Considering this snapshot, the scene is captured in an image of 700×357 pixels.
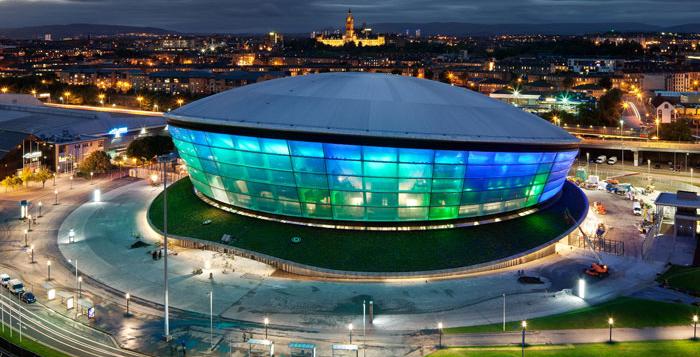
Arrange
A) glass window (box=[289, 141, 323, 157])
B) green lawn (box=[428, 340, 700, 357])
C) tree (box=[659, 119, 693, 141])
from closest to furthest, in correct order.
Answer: green lawn (box=[428, 340, 700, 357]), glass window (box=[289, 141, 323, 157]), tree (box=[659, 119, 693, 141])

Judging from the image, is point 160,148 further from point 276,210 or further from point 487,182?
point 487,182

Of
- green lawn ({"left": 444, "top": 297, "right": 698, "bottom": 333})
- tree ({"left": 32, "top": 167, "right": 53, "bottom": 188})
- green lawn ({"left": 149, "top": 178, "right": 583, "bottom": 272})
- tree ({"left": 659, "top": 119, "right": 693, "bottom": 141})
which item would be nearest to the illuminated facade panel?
green lawn ({"left": 149, "top": 178, "right": 583, "bottom": 272})

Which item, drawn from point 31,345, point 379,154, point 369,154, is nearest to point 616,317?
point 379,154

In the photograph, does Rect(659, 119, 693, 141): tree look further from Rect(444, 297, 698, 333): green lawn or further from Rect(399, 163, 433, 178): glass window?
Rect(399, 163, 433, 178): glass window

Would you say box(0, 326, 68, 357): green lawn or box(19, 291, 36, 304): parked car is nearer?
box(0, 326, 68, 357): green lawn

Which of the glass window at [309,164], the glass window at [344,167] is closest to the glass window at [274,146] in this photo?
the glass window at [309,164]

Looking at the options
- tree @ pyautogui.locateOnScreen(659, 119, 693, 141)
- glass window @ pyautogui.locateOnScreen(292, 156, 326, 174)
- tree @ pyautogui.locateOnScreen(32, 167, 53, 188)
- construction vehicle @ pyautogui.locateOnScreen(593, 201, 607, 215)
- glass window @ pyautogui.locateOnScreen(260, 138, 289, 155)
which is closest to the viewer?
glass window @ pyautogui.locateOnScreen(292, 156, 326, 174)
